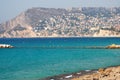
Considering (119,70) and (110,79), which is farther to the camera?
(119,70)

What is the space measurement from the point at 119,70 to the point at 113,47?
222 ft

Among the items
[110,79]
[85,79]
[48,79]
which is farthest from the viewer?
[48,79]

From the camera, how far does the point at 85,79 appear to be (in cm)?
2417

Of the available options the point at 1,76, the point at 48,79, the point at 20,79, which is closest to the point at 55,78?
the point at 48,79

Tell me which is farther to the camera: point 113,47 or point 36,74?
point 113,47

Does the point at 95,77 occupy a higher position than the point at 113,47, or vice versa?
the point at 95,77

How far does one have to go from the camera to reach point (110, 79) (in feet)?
72.6

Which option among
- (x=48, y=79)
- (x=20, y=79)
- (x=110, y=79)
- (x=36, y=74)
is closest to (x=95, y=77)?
(x=110, y=79)

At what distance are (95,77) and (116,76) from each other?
1.94 metres

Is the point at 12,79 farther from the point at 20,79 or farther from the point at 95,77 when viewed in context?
the point at 95,77

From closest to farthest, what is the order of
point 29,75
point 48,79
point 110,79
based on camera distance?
point 110,79
point 48,79
point 29,75

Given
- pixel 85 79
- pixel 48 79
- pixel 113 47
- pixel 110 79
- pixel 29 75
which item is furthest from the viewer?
pixel 113 47

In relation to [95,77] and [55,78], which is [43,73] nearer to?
[55,78]

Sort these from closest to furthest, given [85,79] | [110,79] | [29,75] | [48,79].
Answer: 1. [110,79]
2. [85,79]
3. [48,79]
4. [29,75]
